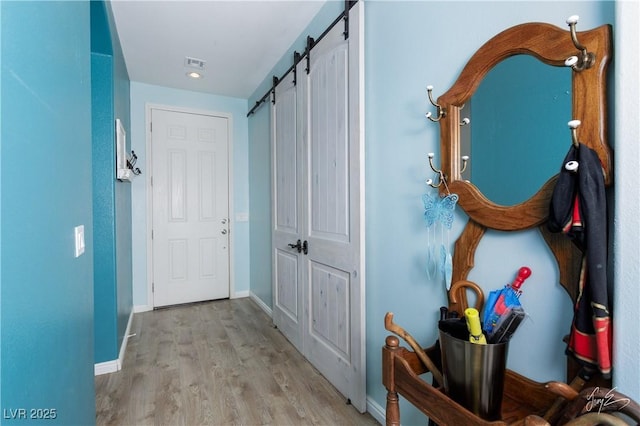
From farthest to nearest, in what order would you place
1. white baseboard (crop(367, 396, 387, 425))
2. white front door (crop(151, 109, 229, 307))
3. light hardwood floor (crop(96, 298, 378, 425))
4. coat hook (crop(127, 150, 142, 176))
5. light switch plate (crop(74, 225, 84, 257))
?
white front door (crop(151, 109, 229, 307))
coat hook (crop(127, 150, 142, 176))
light hardwood floor (crop(96, 298, 378, 425))
white baseboard (crop(367, 396, 387, 425))
light switch plate (crop(74, 225, 84, 257))

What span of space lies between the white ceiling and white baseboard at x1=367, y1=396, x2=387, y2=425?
8.38 ft

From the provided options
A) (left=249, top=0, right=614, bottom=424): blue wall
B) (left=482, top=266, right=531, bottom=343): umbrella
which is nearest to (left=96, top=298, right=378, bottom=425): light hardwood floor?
(left=249, top=0, right=614, bottom=424): blue wall

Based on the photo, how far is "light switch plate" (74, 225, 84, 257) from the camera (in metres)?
1.19

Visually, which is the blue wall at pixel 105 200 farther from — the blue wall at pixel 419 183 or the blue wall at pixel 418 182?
the blue wall at pixel 419 183

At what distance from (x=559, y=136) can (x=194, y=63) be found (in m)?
3.17

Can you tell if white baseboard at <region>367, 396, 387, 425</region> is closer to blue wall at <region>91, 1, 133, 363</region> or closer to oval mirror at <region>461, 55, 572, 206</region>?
oval mirror at <region>461, 55, 572, 206</region>

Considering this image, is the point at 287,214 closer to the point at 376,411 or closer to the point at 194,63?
the point at 376,411

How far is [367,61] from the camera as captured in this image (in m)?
1.78

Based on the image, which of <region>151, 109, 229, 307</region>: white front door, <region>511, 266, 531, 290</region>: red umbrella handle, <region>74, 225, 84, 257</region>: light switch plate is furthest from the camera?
<region>151, 109, 229, 307</region>: white front door

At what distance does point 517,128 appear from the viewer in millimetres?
1081

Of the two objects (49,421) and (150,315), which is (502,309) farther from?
(150,315)

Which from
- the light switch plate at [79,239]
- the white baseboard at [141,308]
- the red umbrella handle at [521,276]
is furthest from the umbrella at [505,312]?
the white baseboard at [141,308]

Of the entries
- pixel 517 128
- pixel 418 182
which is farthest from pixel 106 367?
pixel 517 128

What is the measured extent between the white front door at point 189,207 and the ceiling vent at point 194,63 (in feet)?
2.70
